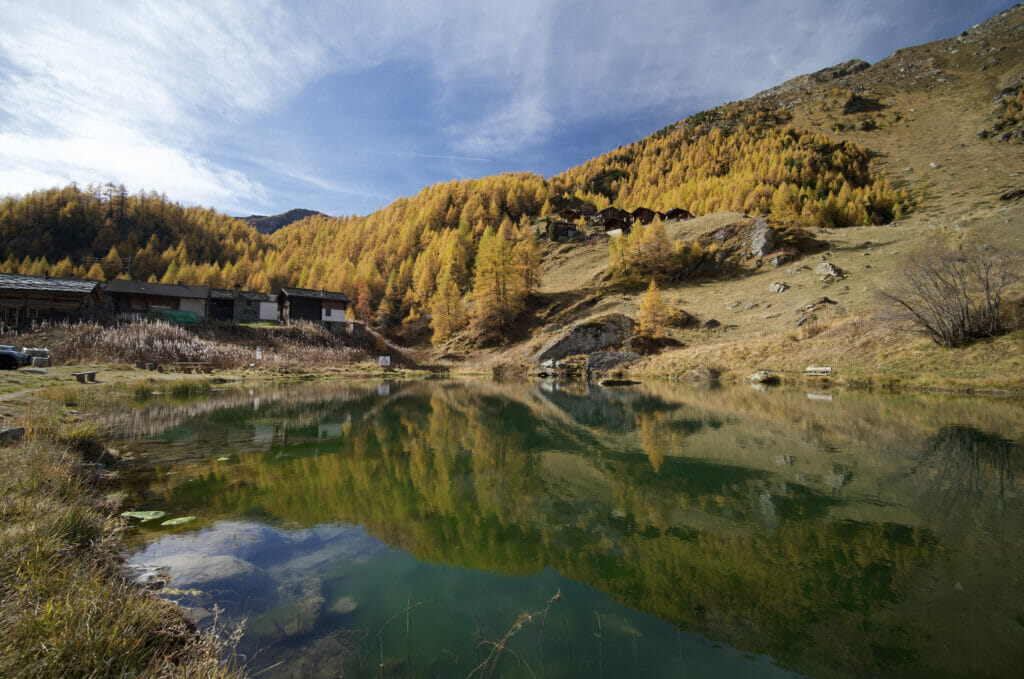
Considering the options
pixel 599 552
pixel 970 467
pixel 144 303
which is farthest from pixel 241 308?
pixel 970 467

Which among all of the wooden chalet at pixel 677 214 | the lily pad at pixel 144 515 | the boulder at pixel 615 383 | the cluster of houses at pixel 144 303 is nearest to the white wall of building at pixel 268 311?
the cluster of houses at pixel 144 303

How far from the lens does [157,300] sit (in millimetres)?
51062

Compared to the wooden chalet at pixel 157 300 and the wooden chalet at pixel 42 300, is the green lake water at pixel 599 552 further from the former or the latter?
the wooden chalet at pixel 157 300

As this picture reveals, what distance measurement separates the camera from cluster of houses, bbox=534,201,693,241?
301ft

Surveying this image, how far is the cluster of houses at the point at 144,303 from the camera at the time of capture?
3569cm

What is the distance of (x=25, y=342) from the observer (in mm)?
28984

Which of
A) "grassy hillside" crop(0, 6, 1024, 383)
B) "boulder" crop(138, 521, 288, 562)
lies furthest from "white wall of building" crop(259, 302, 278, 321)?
"boulder" crop(138, 521, 288, 562)

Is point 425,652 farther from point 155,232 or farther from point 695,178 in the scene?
point 155,232

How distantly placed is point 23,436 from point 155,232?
160322mm

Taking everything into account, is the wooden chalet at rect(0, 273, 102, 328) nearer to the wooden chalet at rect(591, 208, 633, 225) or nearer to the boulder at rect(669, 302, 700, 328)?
the boulder at rect(669, 302, 700, 328)

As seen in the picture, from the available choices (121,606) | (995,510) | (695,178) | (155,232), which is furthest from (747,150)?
(155,232)

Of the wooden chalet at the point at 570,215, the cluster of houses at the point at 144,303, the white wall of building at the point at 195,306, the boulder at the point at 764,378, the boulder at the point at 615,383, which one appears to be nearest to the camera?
the boulder at the point at 764,378

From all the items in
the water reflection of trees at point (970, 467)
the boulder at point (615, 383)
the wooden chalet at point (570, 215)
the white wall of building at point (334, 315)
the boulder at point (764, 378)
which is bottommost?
the boulder at point (615, 383)

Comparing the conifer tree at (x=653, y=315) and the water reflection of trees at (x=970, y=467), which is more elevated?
the conifer tree at (x=653, y=315)
